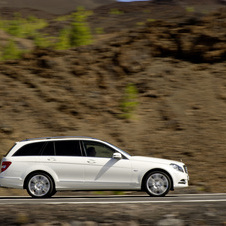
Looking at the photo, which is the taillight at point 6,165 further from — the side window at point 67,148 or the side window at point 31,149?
the side window at point 67,148

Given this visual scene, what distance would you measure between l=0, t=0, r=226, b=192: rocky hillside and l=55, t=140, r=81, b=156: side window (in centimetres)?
730

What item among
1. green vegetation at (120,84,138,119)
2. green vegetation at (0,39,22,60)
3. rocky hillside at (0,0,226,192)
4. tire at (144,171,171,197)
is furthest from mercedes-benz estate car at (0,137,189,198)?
green vegetation at (0,39,22,60)

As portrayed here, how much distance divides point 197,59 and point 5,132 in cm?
1326

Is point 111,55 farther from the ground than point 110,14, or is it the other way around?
point 110,14

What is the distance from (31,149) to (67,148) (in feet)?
3.04

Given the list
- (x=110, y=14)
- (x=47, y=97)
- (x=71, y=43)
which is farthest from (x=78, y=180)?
(x=110, y=14)

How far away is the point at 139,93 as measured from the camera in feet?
92.1

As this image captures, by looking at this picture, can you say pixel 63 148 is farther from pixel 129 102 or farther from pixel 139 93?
pixel 139 93

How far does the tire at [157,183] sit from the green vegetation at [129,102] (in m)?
13.1

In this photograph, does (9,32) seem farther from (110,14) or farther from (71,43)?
(110,14)

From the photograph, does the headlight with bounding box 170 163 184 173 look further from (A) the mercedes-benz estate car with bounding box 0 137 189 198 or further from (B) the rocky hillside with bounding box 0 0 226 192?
(B) the rocky hillside with bounding box 0 0 226 192

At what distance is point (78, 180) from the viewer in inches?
496

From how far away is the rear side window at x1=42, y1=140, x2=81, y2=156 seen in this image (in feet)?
42.0

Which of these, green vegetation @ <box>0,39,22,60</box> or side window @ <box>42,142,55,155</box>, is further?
green vegetation @ <box>0,39,22,60</box>
